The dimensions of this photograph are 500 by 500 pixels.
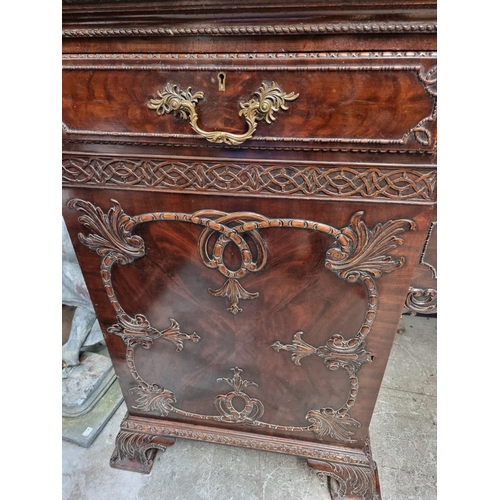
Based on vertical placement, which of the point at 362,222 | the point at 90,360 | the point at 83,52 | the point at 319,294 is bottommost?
the point at 90,360

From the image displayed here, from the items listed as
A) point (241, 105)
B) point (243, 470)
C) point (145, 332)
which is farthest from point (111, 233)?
point (243, 470)

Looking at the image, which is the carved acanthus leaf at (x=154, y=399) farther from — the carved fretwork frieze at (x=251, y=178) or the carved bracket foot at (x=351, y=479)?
the carved fretwork frieze at (x=251, y=178)

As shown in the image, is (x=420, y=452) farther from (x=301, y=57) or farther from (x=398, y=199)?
(x=301, y=57)

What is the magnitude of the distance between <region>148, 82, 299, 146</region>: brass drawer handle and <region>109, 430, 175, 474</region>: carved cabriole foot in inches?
33.8

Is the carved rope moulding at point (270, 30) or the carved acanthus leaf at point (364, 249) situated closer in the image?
the carved rope moulding at point (270, 30)

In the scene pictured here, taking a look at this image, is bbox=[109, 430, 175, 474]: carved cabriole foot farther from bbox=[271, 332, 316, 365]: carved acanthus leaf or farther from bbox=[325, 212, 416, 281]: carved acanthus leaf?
bbox=[325, 212, 416, 281]: carved acanthus leaf

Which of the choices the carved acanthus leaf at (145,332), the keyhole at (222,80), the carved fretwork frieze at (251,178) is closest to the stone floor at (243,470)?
the carved acanthus leaf at (145,332)

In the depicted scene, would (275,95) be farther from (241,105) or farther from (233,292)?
(233,292)

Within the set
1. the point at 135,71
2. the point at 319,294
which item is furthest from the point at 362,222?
the point at 135,71

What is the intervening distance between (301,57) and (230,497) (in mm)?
1058

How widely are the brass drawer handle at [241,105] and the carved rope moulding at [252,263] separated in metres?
0.14

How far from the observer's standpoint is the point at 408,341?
1.43m

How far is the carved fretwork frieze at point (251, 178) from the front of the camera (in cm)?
56

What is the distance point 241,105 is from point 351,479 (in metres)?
0.94
